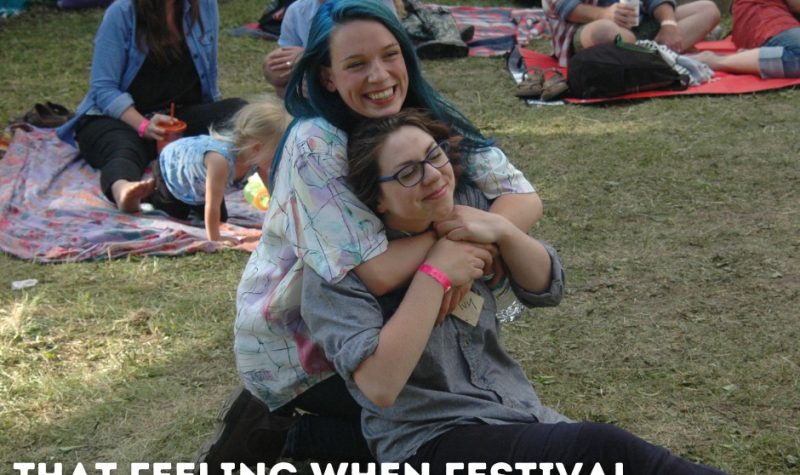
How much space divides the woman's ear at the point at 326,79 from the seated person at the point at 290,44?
2462 mm

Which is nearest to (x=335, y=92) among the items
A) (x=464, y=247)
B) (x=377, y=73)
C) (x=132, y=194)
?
(x=377, y=73)

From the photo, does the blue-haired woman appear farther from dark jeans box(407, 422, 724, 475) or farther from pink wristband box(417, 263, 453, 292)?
dark jeans box(407, 422, 724, 475)

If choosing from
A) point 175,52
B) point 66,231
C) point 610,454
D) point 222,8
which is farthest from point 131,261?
point 222,8

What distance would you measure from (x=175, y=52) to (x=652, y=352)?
317 centimetres

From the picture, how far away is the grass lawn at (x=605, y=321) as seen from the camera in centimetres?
303

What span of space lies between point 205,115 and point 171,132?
29 centimetres

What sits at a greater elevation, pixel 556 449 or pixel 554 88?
pixel 556 449

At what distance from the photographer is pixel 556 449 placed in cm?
214

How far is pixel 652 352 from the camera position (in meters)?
3.38

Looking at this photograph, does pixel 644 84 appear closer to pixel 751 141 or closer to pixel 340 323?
pixel 751 141

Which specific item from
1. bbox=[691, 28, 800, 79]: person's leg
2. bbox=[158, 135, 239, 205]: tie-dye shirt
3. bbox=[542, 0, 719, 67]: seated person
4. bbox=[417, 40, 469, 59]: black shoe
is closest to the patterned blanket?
bbox=[417, 40, 469, 59]: black shoe

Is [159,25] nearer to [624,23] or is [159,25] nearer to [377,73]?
[624,23]

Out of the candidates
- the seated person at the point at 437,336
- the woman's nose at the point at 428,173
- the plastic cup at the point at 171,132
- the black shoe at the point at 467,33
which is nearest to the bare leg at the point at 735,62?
the black shoe at the point at 467,33

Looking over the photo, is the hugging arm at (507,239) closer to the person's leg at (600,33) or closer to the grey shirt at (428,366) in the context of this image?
the grey shirt at (428,366)
